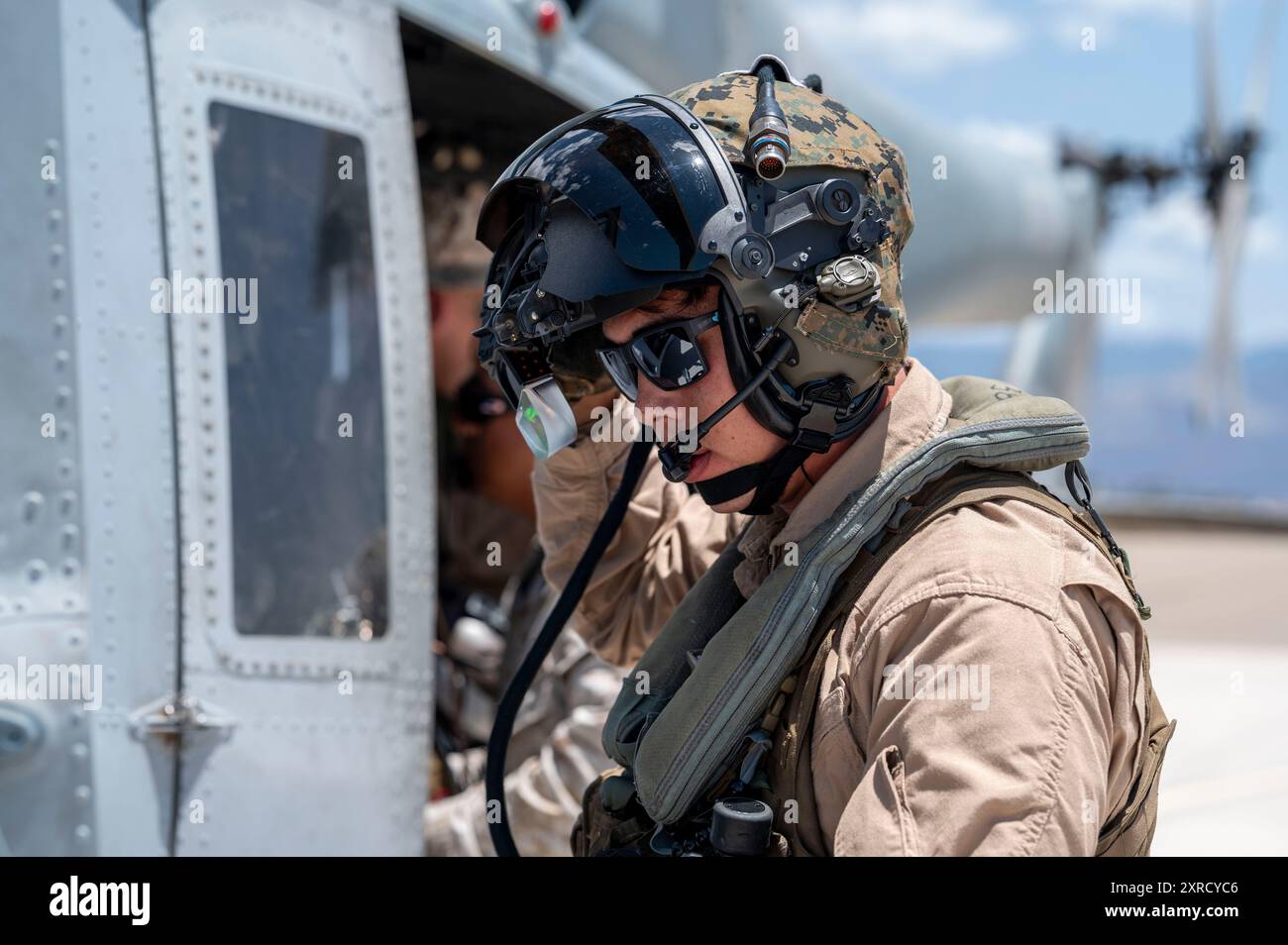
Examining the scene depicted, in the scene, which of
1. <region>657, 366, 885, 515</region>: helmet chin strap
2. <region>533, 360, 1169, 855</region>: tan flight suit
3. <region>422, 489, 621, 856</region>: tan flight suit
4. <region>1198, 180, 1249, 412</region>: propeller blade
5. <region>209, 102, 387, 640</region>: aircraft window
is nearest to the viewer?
<region>533, 360, 1169, 855</region>: tan flight suit

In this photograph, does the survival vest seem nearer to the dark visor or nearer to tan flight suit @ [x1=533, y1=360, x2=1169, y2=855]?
tan flight suit @ [x1=533, y1=360, x2=1169, y2=855]

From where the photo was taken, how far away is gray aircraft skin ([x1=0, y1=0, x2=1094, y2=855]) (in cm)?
229

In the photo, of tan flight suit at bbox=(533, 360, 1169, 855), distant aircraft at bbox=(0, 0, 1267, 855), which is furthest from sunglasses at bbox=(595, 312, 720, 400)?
distant aircraft at bbox=(0, 0, 1267, 855)

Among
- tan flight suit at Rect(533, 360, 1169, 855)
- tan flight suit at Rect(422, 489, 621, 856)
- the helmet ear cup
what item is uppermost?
the helmet ear cup

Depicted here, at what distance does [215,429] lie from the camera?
8.30 feet

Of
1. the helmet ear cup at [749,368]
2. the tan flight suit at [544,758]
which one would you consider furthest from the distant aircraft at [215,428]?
the helmet ear cup at [749,368]

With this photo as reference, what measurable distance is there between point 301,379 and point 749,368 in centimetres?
148

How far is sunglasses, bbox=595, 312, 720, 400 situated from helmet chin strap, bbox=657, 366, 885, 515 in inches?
2.9

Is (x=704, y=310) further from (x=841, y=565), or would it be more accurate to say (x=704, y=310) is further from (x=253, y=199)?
(x=253, y=199)

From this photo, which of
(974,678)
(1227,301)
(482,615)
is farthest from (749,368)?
(1227,301)

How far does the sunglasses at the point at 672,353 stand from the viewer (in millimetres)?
1560

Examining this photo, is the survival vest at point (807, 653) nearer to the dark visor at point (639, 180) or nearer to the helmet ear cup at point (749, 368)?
the helmet ear cup at point (749, 368)

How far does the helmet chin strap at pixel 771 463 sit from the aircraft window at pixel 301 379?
128 centimetres
